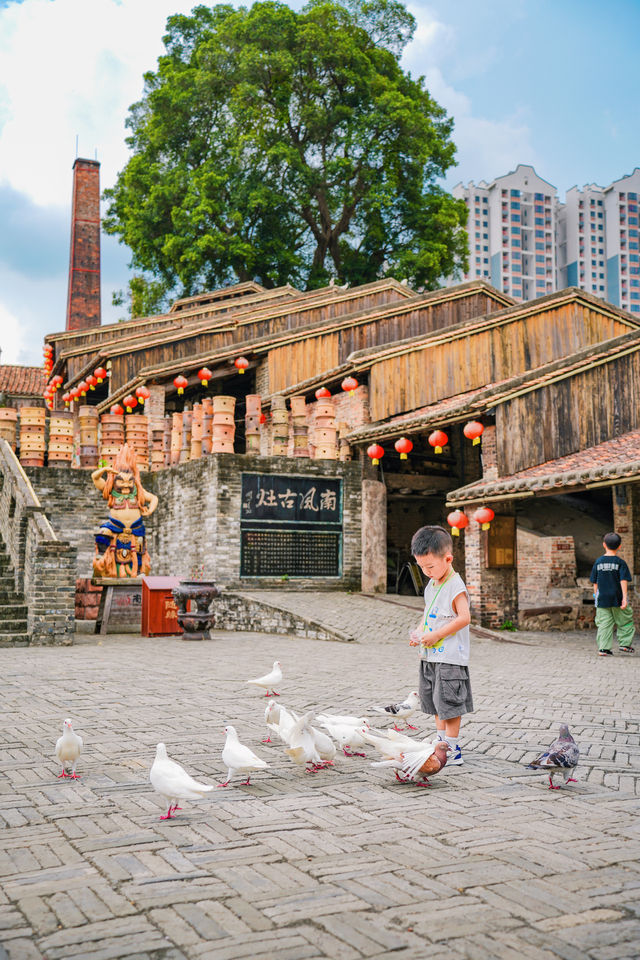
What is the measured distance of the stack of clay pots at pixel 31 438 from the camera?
1733cm

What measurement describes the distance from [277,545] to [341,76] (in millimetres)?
22743

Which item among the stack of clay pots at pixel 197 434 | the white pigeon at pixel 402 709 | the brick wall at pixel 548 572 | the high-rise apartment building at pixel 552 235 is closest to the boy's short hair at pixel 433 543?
the white pigeon at pixel 402 709

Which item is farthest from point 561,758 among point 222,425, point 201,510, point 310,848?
point 222,425

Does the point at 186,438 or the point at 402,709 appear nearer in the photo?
the point at 402,709

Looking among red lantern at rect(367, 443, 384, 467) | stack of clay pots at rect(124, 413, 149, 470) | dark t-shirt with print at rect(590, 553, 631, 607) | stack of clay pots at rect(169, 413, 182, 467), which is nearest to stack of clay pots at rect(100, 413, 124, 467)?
stack of clay pots at rect(124, 413, 149, 470)

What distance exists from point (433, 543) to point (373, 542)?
1308 cm

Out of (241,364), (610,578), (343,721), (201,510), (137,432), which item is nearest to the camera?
(343,721)

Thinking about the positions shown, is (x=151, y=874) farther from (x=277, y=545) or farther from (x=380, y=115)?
(x=380, y=115)

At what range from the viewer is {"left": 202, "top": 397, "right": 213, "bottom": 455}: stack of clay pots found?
56.7ft

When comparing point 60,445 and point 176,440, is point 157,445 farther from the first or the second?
point 60,445

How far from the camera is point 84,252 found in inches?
1537

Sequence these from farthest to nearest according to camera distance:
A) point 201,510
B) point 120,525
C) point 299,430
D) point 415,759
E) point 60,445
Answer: point 299,430, point 60,445, point 201,510, point 120,525, point 415,759

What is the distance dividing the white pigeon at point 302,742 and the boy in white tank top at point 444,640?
793 mm

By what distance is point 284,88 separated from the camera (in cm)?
3231
